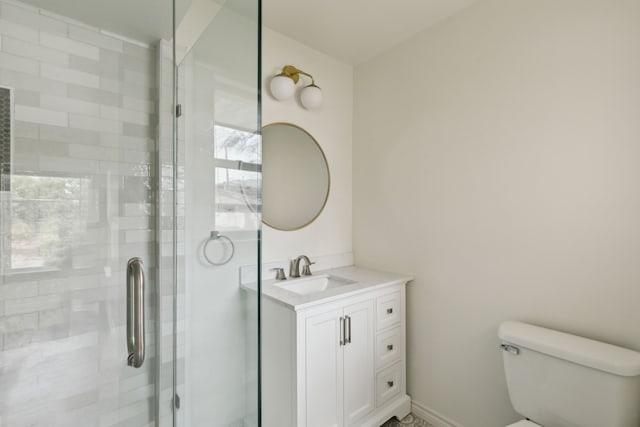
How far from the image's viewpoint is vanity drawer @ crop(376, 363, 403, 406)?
1.77 metres

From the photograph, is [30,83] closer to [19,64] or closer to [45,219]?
[19,64]

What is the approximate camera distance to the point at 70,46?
1360 millimetres

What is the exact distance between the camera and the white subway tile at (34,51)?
1.24 m

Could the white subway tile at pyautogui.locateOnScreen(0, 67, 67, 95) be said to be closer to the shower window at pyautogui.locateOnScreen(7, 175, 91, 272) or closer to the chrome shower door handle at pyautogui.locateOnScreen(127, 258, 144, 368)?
the shower window at pyautogui.locateOnScreen(7, 175, 91, 272)

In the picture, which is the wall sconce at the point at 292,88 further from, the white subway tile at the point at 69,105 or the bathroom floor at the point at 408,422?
the bathroom floor at the point at 408,422

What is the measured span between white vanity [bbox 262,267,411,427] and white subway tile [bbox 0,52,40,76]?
4.63ft

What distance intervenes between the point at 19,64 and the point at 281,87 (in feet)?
3.90

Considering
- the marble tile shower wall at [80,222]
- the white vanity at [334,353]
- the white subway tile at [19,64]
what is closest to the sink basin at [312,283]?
the white vanity at [334,353]

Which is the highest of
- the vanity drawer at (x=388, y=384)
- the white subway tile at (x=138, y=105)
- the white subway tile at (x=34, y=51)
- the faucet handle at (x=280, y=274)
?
the white subway tile at (x=34, y=51)

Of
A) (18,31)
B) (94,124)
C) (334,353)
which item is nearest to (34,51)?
(18,31)

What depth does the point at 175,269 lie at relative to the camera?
143 cm

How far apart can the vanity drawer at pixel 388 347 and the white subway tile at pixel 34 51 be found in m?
2.07

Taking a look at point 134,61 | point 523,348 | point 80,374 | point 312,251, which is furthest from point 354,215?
point 80,374

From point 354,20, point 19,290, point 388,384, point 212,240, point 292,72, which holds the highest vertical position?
point 354,20
